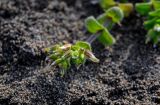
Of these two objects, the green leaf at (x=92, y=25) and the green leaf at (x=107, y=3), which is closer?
the green leaf at (x=92, y=25)

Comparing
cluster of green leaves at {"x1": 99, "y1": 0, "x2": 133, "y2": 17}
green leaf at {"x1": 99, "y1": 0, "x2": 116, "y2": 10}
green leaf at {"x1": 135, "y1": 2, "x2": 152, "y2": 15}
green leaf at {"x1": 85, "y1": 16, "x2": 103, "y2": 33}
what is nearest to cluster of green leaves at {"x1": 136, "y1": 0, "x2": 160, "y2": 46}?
green leaf at {"x1": 135, "y1": 2, "x2": 152, "y2": 15}

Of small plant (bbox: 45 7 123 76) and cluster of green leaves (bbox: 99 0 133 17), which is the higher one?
cluster of green leaves (bbox: 99 0 133 17)

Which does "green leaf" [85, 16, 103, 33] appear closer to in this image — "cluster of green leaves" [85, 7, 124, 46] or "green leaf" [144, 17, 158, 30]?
"cluster of green leaves" [85, 7, 124, 46]

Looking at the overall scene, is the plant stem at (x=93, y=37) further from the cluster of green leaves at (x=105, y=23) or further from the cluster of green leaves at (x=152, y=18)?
the cluster of green leaves at (x=152, y=18)

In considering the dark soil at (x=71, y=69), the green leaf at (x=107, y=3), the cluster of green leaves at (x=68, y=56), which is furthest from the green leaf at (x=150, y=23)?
the cluster of green leaves at (x=68, y=56)

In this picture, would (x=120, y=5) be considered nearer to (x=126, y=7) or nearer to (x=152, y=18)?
(x=126, y=7)

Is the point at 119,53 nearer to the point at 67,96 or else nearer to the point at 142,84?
the point at 142,84

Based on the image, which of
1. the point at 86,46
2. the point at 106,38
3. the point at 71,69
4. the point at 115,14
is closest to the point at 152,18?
the point at 115,14
